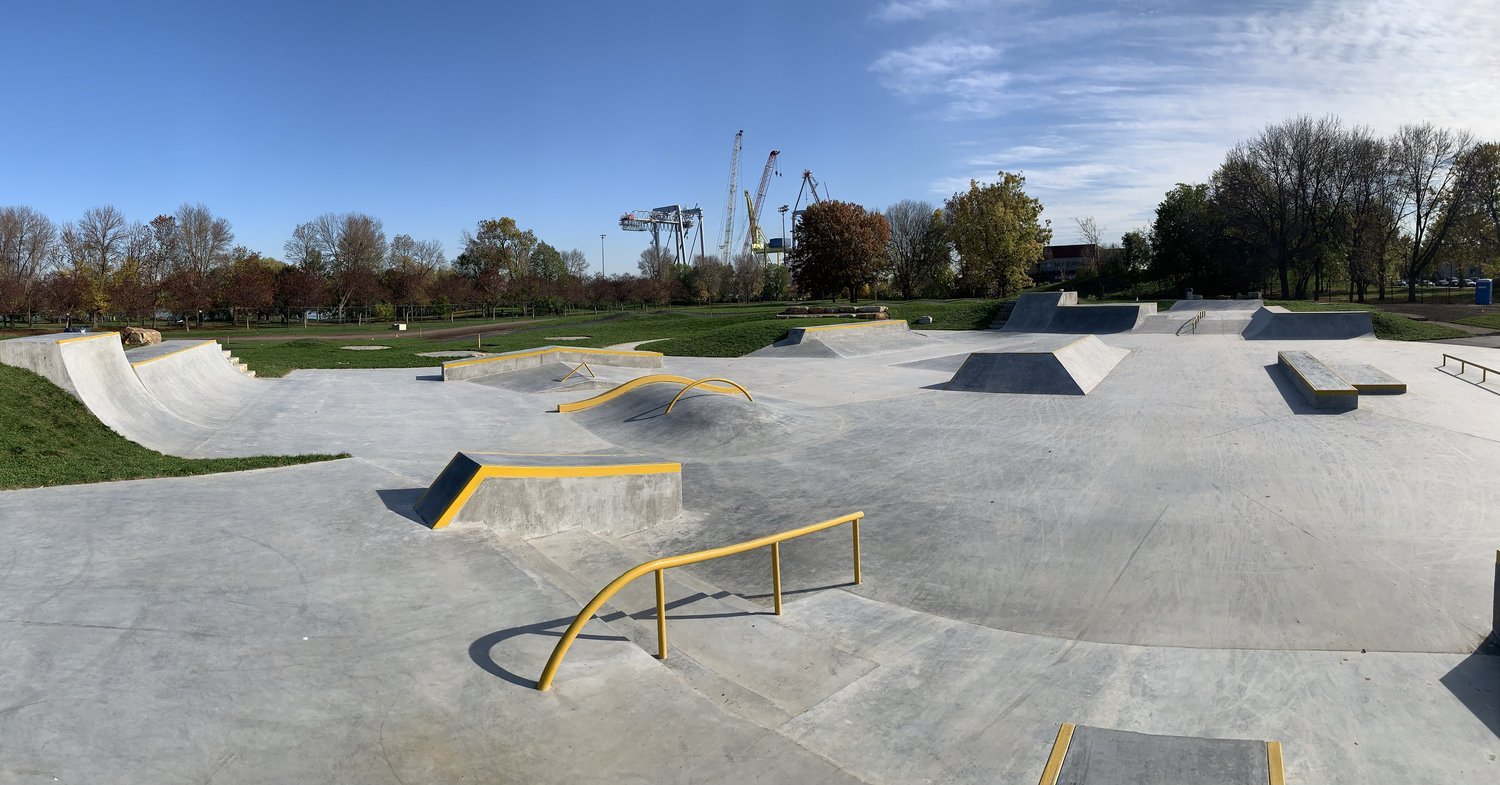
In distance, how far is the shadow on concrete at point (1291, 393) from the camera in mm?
14938

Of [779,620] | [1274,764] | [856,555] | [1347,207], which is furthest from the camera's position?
[1347,207]

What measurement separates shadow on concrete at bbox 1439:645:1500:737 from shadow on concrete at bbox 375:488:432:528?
769 centimetres

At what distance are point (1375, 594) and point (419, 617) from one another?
303 inches

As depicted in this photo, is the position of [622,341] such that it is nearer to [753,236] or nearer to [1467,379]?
[1467,379]

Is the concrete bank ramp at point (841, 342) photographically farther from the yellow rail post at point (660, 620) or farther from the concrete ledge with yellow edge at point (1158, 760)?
the concrete ledge with yellow edge at point (1158, 760)

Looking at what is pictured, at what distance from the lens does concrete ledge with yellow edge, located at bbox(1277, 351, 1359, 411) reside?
583 inches

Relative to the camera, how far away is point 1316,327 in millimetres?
32031

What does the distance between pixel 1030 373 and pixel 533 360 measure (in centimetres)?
1329

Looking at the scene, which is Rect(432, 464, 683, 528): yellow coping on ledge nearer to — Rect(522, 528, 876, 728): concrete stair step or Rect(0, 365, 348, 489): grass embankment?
Rect(522, 528, 876, 728): concrete stair step

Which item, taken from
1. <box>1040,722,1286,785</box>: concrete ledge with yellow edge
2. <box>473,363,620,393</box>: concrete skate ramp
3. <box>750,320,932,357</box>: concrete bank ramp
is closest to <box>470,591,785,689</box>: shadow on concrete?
<box>1040,722,1286,785</box>: concrete ledge with yellow edge

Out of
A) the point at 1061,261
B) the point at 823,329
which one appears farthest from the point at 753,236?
the point at 823,329

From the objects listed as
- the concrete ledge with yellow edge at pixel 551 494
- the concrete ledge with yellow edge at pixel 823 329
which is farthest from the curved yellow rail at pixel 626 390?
the concrete ledge with yellow edge at pixel 823 329

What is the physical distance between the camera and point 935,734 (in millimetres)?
4484

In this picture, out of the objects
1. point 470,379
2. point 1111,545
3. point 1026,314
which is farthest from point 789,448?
point 1026,314
